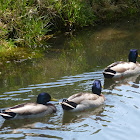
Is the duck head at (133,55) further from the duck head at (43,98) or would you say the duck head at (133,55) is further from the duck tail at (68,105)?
the duck head at (43,98)

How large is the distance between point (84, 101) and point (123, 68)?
8.91 ft

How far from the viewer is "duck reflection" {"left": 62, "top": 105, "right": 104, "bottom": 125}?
7.80 m

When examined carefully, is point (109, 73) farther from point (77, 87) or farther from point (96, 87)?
Result: point (96, 87)

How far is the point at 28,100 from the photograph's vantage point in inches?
337

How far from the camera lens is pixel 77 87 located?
932 centimetres

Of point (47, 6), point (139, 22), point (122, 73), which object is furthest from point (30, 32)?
point (139, 22)

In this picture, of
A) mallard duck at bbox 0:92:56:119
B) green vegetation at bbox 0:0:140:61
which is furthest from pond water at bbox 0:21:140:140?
green vegetation at bbox 0:0:140:61

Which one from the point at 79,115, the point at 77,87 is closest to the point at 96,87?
the point at 77,87

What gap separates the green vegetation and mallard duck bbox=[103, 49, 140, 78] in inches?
132

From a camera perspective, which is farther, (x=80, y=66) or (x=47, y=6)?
(x=47, y=6)

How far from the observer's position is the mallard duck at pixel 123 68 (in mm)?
10281

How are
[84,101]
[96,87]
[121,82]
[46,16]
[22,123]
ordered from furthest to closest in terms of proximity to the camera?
[46,16] → [121,82] → [96,87] → [84,101] → [22,123]

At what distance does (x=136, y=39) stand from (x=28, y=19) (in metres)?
3.95

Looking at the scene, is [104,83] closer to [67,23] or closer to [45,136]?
[45,136]
